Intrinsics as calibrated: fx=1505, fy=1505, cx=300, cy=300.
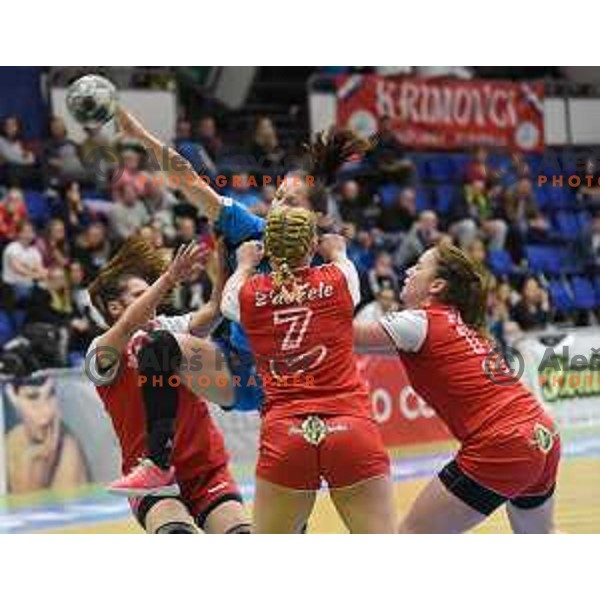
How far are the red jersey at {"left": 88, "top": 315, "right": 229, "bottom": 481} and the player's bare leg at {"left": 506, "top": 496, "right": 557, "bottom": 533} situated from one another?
4.86 ft

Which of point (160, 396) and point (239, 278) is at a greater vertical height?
point (239, 278)

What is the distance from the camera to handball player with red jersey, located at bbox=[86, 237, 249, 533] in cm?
723

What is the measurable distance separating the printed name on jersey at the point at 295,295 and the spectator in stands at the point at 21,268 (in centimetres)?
726

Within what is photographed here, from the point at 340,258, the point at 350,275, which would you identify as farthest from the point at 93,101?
the point at 350,275

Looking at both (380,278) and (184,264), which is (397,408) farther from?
(184,264)

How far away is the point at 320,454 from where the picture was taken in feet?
21.1

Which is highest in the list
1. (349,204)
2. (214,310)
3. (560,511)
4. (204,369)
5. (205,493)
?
(349,204)

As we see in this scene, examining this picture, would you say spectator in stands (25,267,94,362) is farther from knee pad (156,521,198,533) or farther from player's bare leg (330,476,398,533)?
player's bare leg (330,476,398,533)

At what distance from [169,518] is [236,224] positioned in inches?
61.9

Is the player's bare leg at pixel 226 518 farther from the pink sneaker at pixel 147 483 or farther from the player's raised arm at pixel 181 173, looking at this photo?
the player's raised arm at pixel 181 173

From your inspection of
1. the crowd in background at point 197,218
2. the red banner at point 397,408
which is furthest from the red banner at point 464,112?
the red banner at point 397,408

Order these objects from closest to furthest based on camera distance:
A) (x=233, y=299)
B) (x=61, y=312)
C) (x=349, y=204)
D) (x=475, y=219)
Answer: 1. (x=233, y=299)
2. (x=61, y=312)
3. (x=349, y=204)
4. (x=475, y=219)

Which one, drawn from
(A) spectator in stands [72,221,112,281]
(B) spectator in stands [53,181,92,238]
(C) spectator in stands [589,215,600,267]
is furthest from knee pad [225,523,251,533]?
(C) spectator in stands [589,215,600,267]
